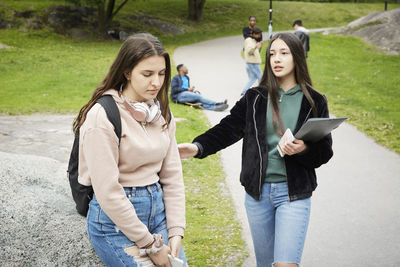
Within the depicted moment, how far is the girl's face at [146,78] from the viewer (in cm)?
286

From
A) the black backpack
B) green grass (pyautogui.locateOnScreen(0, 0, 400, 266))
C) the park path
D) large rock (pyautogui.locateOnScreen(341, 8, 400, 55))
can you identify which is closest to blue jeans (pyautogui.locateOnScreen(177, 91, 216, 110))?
green grass (pyautogui.locateOnScreen(0, 0, 400, 266))

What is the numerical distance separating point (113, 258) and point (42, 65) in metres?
17.1

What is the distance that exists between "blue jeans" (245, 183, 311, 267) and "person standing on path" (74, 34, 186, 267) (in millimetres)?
681

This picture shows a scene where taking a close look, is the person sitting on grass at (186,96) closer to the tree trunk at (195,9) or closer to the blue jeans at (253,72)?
the blue jeans at (253,72)

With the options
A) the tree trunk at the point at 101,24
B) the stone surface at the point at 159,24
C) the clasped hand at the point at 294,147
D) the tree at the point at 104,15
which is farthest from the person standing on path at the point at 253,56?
the stone surface at the point at 159,24

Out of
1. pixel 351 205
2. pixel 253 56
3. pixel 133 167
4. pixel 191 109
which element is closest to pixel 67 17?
pixel 253 56

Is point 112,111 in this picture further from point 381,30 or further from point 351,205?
point 381,30

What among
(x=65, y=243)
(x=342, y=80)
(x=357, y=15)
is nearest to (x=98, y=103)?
(x=65, y=243)

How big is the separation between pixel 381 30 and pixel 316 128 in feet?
82.6

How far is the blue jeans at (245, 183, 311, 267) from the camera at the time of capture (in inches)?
126

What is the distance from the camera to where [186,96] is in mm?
12672

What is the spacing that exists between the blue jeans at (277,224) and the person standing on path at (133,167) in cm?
68

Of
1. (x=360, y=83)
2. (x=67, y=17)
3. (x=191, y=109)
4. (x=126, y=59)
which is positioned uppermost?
(x=126, y=59)

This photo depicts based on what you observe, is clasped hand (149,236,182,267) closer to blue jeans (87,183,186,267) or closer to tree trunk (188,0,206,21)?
blue jeans (87,183,186,267)
